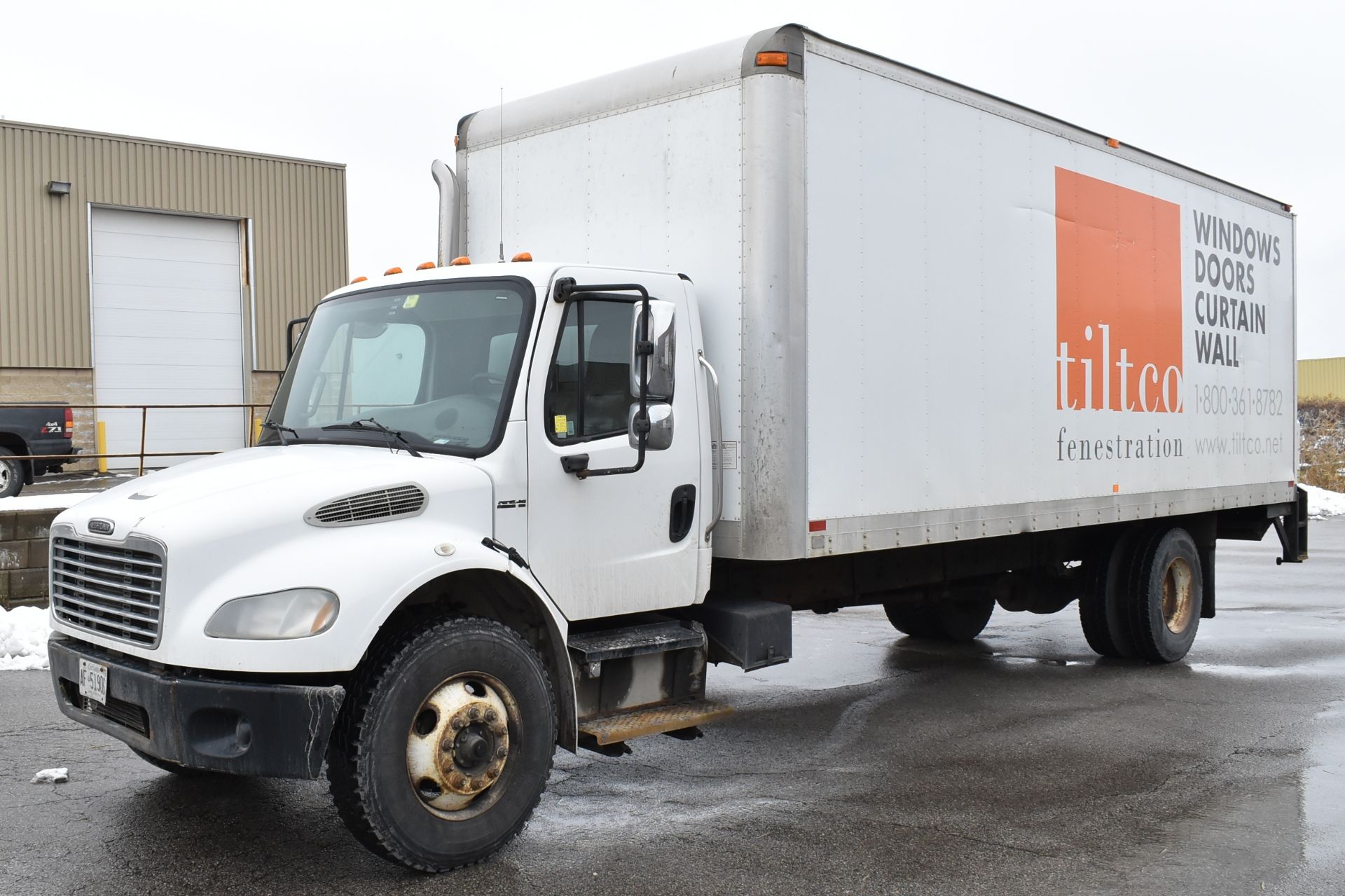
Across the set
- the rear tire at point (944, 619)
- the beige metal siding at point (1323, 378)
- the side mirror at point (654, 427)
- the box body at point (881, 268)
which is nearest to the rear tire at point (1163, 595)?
the box body at point (881, 268)

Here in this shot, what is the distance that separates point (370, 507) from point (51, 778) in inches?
109

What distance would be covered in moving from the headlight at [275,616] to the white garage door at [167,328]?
76.2 ft

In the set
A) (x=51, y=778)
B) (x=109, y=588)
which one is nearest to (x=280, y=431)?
(x=109, y=588)

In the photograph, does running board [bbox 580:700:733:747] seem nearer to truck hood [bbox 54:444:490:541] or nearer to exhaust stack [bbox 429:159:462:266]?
truck hood [bbox 54:444:490:541]

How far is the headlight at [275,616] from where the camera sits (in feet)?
15.5

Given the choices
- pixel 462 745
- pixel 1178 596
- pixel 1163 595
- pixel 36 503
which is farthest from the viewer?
pixel 36 503

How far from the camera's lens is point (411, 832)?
5008 millimetres

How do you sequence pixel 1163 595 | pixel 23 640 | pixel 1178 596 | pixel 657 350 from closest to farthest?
pixel 657 350 < pixel 23 640 < pixel 1163 595 < pixel 1178 596

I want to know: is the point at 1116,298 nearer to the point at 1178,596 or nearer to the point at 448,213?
the point at 1178,596

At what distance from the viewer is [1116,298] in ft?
29.7

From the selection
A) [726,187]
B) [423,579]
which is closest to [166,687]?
[423,579]

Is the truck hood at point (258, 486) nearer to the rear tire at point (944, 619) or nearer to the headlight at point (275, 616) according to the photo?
the headlight at point (275, 616)

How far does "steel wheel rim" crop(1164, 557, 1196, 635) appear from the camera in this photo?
10305 millimetres

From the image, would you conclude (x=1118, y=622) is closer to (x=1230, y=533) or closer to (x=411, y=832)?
(x=1230, y=533)
